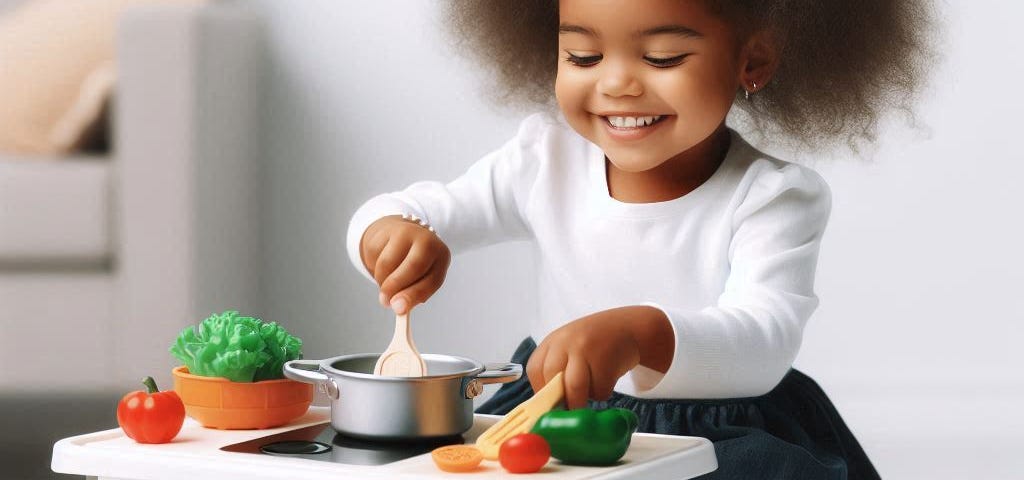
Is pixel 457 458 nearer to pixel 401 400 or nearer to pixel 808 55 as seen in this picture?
pixel 401 400

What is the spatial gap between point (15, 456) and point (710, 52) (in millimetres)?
1197

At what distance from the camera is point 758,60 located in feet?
3.25

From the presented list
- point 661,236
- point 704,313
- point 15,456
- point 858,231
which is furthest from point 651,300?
point 15,456

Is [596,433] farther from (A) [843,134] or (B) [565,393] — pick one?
(A) [843,134]

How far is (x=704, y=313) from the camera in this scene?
86cm

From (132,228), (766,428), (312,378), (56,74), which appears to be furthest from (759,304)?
(56,74)

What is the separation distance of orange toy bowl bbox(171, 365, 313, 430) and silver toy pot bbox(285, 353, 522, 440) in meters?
0.03

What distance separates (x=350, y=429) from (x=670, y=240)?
1.16 feet

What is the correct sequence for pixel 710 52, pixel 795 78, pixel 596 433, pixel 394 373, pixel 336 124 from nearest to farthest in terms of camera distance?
pixel 596 433 < pixel 394 373 < pixel 710 52 < pixel 795 78 < pixel 336 124

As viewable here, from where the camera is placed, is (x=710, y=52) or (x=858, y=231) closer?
(x=710, y=52)

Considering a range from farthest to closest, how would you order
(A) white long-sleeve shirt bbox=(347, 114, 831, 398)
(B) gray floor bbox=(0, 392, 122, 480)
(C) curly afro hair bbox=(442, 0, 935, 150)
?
(B) gray floor bbox=(0, 392, 122, 480), (C) curly afro hair bbox=(442, 0, 935, 150), (A) white long-sleeve shirt bbox=(347, 114, 831, 398)

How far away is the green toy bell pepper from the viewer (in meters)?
0.68

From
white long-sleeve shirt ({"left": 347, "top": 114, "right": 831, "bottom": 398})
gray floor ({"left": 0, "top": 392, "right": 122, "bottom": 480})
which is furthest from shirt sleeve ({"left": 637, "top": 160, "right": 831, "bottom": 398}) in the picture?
gray floor ({"left": 0, "top": 392, "right": 122, "bottom": 480})

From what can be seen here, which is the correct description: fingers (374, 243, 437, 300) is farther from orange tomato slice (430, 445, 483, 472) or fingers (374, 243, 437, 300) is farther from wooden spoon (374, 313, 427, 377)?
orange tomato slice (430, 445, 483, 472)
